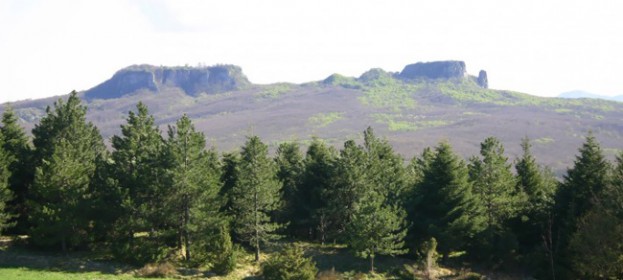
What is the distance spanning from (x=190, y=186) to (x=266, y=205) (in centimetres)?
892

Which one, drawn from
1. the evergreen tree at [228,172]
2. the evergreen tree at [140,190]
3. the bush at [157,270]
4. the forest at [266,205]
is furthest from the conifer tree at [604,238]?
the evergreen tree at [140,190]

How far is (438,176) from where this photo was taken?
143 feet

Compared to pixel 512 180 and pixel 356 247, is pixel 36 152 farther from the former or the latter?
pixel 512 180

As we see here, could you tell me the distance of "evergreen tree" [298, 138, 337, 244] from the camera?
158 feet

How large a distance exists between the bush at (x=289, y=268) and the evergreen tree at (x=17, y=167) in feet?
72.2

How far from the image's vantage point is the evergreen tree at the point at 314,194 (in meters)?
48.2

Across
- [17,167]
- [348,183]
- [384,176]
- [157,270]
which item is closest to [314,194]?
[348,183]

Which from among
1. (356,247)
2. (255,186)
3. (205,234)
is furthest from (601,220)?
(205,234)

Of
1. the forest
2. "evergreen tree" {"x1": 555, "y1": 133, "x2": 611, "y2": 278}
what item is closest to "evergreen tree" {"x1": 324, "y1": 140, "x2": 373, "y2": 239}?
the forest

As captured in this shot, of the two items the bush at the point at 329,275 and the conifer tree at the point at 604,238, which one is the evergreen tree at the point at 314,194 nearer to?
the bush at the point at 329,275

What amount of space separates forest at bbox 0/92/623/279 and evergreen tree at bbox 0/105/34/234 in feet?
0.37

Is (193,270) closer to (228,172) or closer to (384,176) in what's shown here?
(228,172)

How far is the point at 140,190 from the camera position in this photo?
37.5m

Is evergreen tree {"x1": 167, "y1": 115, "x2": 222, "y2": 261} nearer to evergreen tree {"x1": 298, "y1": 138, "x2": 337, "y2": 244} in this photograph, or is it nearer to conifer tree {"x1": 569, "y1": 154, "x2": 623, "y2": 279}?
evergreen tree {"x1": 298, "y1": 138, "x2": 337, "y2": 244}
